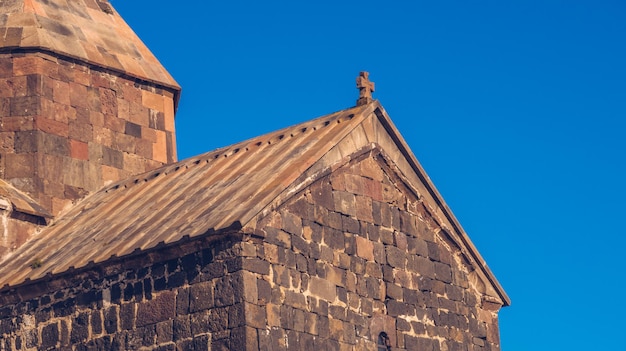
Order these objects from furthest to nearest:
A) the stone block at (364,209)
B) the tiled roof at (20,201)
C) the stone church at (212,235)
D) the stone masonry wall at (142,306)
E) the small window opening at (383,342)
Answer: the tiled roof at (20,201)
the stone block at (364,209)
the small window opening at (383,342)
the stone church at (212,235)
the stone masonry wall at (142,306)

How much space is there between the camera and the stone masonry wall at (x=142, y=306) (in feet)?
56.3

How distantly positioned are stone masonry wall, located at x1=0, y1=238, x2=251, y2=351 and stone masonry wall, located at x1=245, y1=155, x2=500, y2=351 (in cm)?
34

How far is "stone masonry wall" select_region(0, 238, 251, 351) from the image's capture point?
17156 mm

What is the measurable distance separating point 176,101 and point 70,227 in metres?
4.24

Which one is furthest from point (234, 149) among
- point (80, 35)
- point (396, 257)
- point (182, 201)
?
point (80, 35)

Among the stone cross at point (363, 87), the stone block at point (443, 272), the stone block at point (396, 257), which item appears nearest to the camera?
the stone block at point (396, 257)

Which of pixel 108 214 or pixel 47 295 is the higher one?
pixel 108 214

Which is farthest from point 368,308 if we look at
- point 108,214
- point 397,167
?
point 108,214

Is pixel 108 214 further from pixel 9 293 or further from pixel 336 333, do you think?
pixel 336 333

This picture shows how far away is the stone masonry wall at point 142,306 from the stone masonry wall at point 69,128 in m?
3.11

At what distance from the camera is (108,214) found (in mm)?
20359

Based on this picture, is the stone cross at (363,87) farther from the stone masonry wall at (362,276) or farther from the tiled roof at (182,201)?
the stone masonry wall at (362,276)

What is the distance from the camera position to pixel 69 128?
22.7 m

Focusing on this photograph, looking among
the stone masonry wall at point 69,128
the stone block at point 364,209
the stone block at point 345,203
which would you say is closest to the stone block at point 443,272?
the stone block at point 364,209
